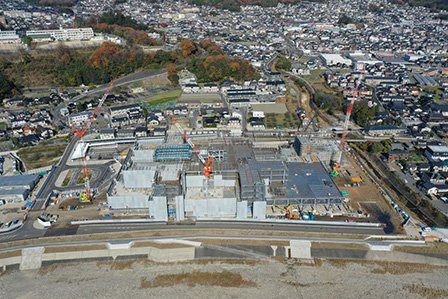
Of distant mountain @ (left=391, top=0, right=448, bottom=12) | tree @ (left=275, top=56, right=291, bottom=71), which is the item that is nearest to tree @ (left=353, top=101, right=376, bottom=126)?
tree @ (left=275, top=56, right=291, bottom=71)

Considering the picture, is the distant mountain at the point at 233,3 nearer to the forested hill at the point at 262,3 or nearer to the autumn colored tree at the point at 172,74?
the forested hill at the point at 262,3

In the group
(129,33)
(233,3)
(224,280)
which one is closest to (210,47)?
(129,33)

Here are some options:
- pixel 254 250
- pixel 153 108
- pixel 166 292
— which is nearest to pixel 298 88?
pixel 153 108

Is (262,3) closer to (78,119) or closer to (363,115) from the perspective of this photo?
(363,115)

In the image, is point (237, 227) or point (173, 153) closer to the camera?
point (237, 227)

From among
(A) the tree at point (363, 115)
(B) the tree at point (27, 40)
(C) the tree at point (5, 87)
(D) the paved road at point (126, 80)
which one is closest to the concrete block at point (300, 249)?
(A) the tree at point (363, 115)
